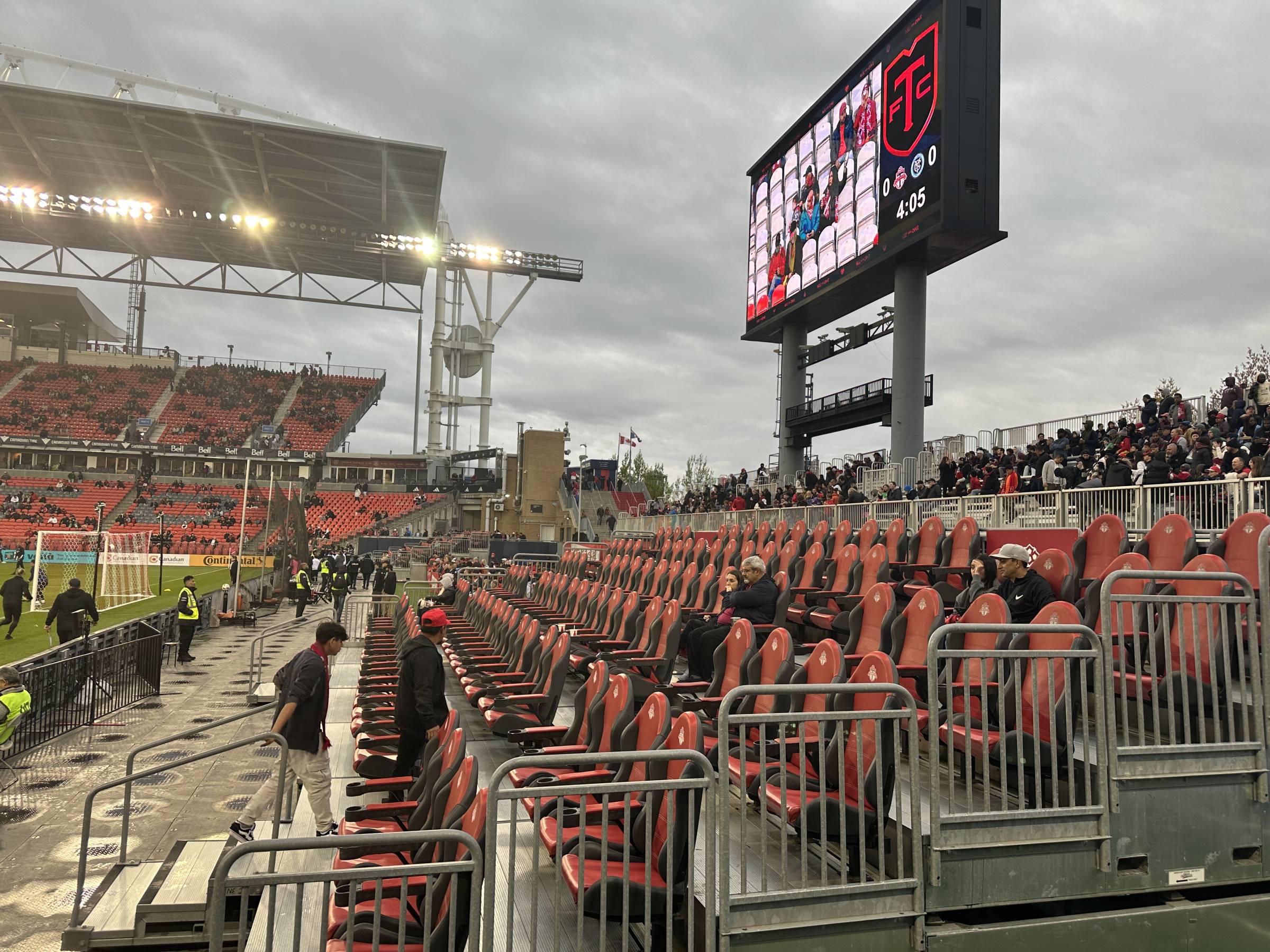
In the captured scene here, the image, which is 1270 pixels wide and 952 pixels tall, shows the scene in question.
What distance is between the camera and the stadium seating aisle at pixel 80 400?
5259cm

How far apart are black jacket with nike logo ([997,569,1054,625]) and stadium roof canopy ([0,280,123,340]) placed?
77622mm

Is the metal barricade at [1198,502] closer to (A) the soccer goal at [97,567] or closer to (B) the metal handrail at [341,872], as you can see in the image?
(B) the metal handrail at [341,872]

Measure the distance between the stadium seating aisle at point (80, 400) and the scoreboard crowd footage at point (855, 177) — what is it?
45810 millimetres

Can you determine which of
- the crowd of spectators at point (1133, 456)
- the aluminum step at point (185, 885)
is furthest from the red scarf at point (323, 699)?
the crowd of spectators at point (1133, 456)

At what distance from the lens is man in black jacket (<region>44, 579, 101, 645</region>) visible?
1469 centimetres

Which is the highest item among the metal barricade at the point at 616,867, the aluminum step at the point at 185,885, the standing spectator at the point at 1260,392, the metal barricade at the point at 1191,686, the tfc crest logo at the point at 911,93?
the tfc crest logo at the point at 911,93

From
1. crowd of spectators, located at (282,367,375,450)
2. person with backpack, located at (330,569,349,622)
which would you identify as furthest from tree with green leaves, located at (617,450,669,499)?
person with backpack, located at (330,569,349,622)

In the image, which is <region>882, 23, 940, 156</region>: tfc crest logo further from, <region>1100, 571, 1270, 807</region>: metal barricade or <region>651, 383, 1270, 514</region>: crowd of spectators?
<region>1100, 571, 1270, 807</region>: metal barricade

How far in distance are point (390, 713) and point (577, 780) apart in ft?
11.6

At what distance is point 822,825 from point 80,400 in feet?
213

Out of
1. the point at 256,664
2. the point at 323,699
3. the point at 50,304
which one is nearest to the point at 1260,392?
the point at 323,699

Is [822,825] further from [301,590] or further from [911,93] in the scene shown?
[301,590]

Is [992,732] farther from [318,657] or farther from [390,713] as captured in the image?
[390,713]

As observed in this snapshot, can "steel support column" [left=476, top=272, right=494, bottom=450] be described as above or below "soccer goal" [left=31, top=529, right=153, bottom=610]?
above
